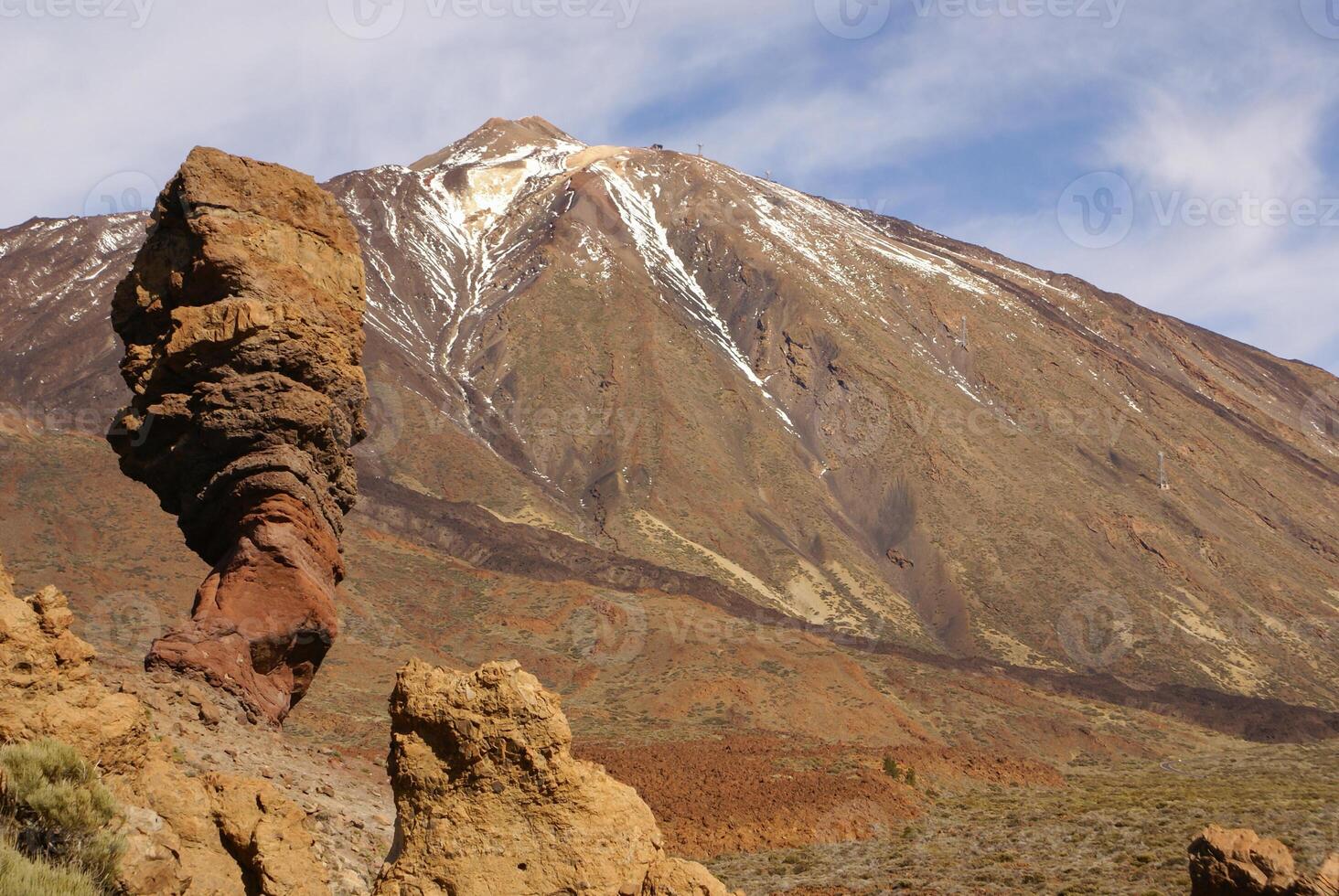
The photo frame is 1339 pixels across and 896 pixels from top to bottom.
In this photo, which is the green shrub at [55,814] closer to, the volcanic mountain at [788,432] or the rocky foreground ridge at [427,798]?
the rocky foreground ridge at [427,798]

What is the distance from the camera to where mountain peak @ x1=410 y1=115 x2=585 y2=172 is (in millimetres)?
142875

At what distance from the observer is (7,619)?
7703 millimetres

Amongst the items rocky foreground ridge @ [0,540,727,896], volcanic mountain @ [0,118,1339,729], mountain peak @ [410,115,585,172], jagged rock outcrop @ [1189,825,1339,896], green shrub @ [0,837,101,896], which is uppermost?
mountain peak @ [410,115,585,172]

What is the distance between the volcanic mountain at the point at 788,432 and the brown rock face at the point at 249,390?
934 inches

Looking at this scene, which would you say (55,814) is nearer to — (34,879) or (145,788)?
(34,879)

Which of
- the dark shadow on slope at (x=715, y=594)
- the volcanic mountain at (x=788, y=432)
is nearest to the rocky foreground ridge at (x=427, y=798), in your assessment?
the volcanic mountain at (x=788, y=432)

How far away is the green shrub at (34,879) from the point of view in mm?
5664

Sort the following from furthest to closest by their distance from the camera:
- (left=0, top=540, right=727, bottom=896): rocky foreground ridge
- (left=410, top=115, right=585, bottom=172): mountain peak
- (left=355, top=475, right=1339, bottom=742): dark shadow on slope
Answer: (left=410, top=115, right=585, bottom=172): mountain peak < (left=355, top=475, right=1339, bottom=742): dark shadow on slope < (left=0, top=540, right=727, bottom=896): rocky foreground ridge

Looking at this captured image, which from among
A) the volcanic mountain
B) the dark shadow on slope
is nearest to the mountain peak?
the volcanic mountain

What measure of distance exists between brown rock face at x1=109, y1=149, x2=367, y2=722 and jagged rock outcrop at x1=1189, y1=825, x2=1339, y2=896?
36.4ft

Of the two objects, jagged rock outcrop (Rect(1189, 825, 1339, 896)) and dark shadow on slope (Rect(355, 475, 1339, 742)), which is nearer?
jagged rock outcrop (Rect(1189, 825, 1339, 896))

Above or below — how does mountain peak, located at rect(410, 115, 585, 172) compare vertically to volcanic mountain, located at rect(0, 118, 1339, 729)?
above

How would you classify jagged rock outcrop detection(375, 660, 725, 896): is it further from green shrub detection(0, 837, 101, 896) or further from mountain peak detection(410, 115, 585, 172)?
mountain peak detection(410, 115, 585, 172)

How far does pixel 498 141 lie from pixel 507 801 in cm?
14700
